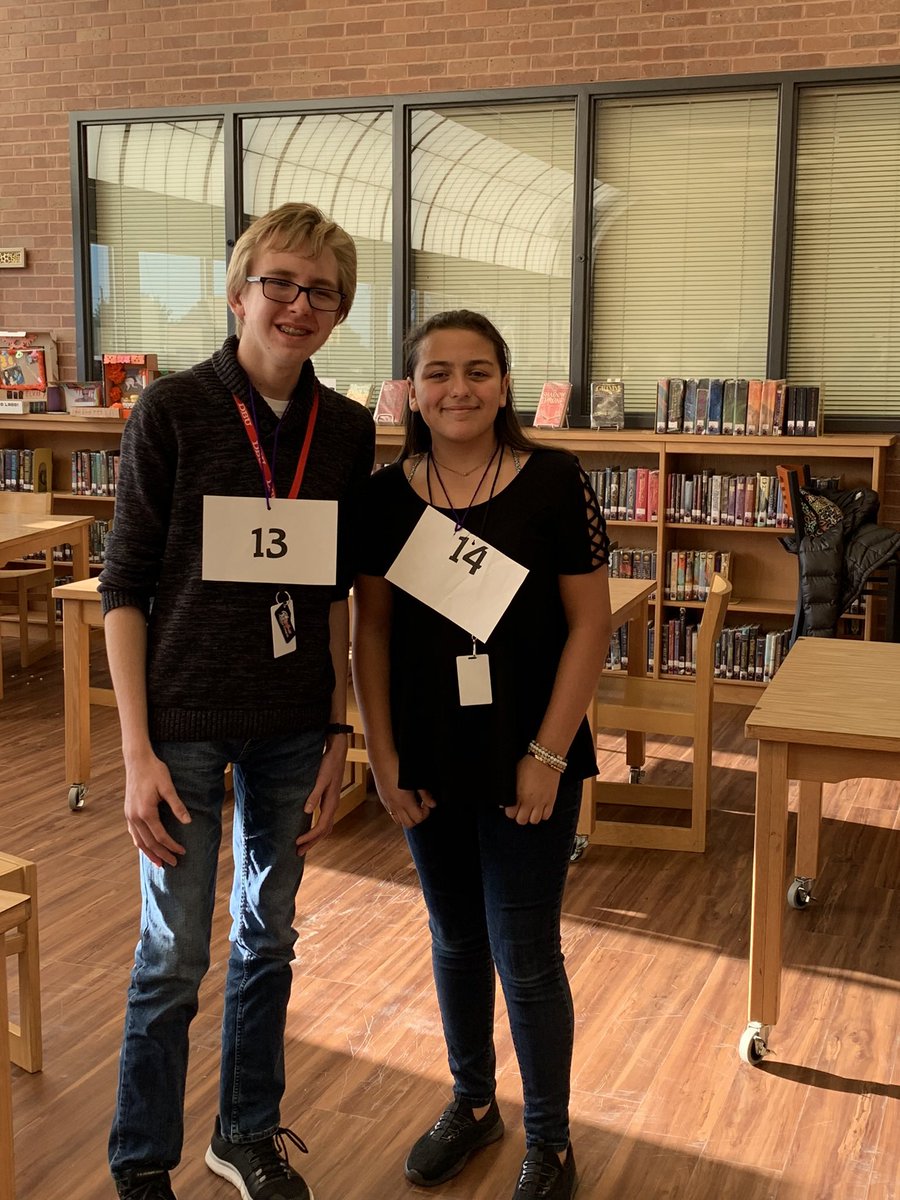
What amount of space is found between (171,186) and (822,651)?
560cm

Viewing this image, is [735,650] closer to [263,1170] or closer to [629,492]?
[629,492]

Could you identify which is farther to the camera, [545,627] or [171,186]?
[171,186]

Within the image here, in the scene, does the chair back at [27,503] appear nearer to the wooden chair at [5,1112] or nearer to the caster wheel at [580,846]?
the caster wheel at [580,846]

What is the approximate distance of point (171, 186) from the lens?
24.6 ft

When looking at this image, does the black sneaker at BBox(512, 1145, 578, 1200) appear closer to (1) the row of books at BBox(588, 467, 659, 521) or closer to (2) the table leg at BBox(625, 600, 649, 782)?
(2) the table leg at BBox(625, 600, 649, 782)

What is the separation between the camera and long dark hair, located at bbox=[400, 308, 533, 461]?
206cm

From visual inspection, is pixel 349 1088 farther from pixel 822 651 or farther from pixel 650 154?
pixel 650 154

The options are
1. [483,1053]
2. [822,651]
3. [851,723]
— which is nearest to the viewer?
[483,1053]

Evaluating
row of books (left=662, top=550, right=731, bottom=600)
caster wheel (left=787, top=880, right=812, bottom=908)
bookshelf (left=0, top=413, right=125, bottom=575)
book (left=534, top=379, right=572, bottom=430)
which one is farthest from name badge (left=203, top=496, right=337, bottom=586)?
bookshelf (left=0, top=413, right=125, bottom=575)

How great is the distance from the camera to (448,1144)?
2350 mm

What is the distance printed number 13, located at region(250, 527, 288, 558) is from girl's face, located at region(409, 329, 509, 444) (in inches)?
12.5

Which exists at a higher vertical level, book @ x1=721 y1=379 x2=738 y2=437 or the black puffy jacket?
book @ x1=721 y1=379 x2=738 y2=437

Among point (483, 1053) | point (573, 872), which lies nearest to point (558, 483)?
point (483, 1053)

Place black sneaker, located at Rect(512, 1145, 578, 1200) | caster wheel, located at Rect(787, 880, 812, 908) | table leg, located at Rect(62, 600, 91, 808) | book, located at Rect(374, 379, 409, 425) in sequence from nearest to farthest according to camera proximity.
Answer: black sneaker, located at Rect(512, 1145, 578, 1200) < caster wheel, located at Rect(787, 880, 812, 908) < table leg, located at Rect(62, 600, 91, 808) < book, located at Rect(374, 379, 409, 425)
